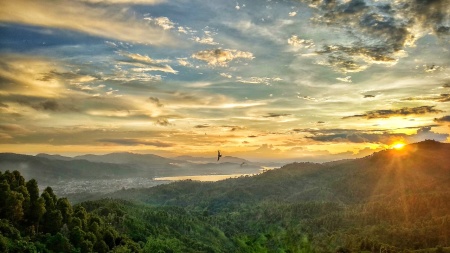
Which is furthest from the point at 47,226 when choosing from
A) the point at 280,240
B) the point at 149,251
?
the point at 280,240

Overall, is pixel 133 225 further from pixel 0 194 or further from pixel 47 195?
pixel 0 194

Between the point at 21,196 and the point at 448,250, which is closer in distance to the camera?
the point at 21,196

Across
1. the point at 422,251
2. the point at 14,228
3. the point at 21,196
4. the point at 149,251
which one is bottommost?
the point at 422,251

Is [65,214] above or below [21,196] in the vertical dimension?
below

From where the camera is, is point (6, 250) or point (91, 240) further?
point (91, 240)

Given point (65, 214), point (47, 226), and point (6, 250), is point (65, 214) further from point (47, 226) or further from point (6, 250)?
point (6, 250)

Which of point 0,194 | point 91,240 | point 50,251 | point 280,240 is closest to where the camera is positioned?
point 280,240

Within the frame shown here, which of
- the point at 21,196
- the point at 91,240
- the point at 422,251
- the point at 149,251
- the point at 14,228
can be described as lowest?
the point at 422,251

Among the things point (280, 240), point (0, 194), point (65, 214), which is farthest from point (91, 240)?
point (280, 240)

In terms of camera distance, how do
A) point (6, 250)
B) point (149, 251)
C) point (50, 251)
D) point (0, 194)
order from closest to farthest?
point (6, 250) → point (50, 251) → point (0, 194) → point (149, 251)

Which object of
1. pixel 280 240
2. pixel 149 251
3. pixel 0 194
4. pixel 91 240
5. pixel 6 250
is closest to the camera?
pixel 280 240
